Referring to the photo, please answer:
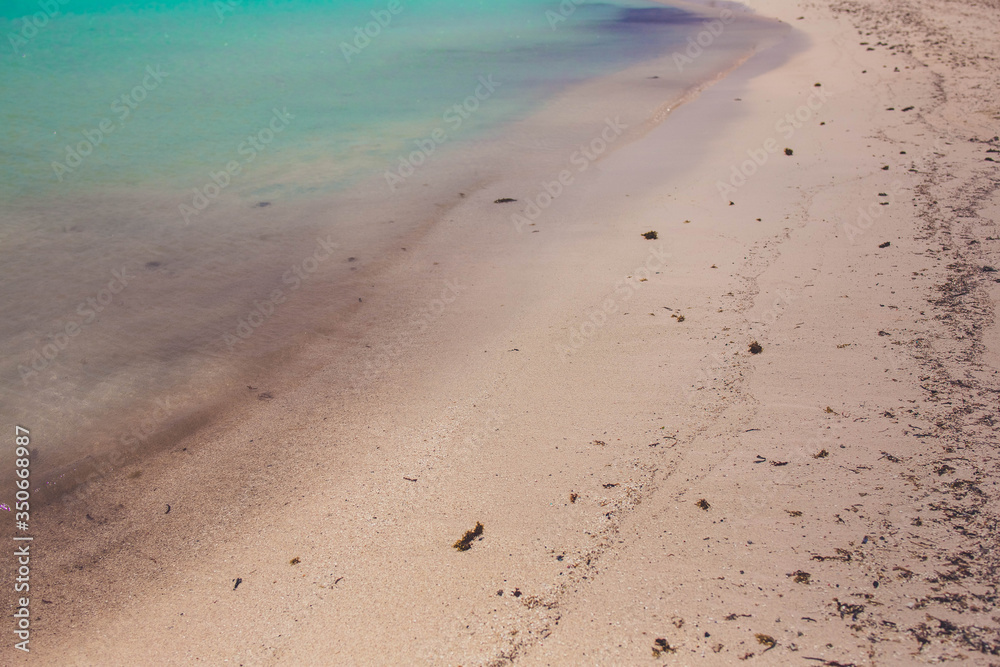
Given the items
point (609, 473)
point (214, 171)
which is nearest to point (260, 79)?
point (214, 171)

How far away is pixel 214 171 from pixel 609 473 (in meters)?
6.23

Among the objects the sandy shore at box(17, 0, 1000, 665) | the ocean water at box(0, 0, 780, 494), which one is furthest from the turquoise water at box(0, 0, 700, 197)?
the sandy shore at box(17, 0, 1000, 665)

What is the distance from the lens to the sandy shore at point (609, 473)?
2.18 meters

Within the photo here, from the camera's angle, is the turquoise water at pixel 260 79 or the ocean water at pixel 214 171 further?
the turquoise water at pixel 260 79

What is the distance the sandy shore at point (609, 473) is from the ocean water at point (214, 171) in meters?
0.66

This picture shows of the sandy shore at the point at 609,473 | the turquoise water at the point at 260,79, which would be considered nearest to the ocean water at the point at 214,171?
the turquoise water at the point at 260,79

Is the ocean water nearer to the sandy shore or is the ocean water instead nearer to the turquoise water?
the turquoise water

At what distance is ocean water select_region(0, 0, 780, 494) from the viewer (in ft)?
13.3

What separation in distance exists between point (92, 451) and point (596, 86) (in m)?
8.88

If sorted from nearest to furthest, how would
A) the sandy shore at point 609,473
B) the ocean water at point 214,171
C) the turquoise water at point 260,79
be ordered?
1. the sandy shore at point 609,473
2. the ocean water at point 214,171
3. the turquoise water at point 260,79

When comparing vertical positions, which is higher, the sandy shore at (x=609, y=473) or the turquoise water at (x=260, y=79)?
the turquoise water at (x=260, y=79)

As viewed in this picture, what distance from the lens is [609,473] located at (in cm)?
280

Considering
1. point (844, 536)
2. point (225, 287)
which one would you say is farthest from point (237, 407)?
point (844, 536)

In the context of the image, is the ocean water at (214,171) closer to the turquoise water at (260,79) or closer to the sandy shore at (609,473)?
the turquoise water at (260,79)
